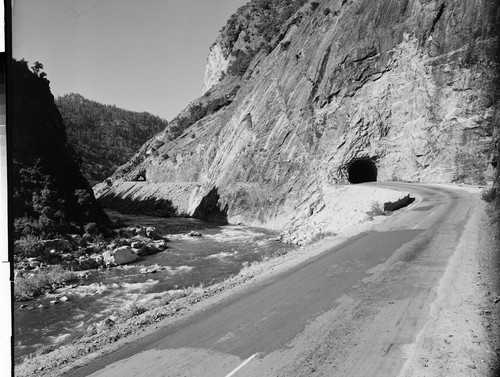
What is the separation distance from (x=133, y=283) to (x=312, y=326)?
15121 mm

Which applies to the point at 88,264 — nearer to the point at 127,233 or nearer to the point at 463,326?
the point at 127,233

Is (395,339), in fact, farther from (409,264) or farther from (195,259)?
(195,259)

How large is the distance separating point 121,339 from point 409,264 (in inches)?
402

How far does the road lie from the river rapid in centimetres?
711

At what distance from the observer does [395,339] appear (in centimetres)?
817

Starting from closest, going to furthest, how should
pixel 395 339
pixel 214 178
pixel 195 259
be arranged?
1. pixel 395 339
2. pixel 195 259
3. pixel 214 178

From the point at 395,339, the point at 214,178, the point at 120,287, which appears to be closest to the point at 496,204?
the point at 395,339

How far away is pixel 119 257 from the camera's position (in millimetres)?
26203

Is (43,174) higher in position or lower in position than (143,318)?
higher

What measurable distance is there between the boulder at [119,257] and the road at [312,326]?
16.2 m

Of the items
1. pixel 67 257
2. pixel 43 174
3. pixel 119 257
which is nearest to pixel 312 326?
pixel 119 257

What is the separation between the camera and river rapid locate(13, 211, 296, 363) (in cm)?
1520

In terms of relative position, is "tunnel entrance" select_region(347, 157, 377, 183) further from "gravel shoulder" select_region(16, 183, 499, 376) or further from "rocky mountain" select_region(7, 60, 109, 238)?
"gravel shoulder" select_region(16, 183, 499, 376)

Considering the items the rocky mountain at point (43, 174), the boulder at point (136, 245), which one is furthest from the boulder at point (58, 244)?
the boulder at point (136, 245)
